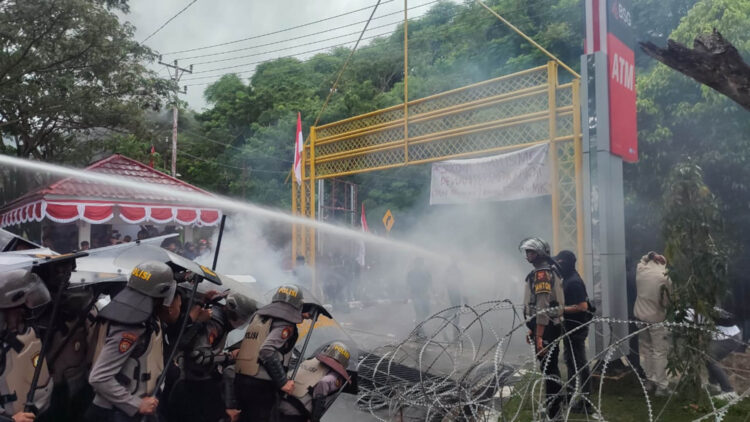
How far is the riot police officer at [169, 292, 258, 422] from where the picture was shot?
4.14 metres

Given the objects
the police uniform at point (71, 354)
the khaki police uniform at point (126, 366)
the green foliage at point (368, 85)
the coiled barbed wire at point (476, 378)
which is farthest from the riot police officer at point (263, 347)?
the green foliage at point (368, 85)

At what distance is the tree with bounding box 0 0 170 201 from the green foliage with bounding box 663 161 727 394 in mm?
16837

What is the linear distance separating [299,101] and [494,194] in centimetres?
2328

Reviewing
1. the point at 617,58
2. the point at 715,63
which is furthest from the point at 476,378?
the point at 617,58

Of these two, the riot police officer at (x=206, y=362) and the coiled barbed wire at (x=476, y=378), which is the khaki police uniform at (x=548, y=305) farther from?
the riot police officer at (x=206, y=362)

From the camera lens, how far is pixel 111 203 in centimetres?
1339

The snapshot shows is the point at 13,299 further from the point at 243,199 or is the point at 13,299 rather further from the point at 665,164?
the point at 243,199

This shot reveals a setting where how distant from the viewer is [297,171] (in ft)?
44.5

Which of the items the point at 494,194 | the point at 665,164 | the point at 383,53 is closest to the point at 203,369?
the point at 494,194

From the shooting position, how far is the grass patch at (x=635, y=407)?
18.1 ft

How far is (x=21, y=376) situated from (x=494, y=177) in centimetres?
771

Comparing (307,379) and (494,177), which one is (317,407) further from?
(494,177)

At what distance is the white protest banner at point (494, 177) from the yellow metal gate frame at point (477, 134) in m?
0.17

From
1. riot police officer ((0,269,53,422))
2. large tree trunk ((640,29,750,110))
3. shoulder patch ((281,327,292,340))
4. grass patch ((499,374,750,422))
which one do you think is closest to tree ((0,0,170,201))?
riot police officer ((0,269,53,422))
